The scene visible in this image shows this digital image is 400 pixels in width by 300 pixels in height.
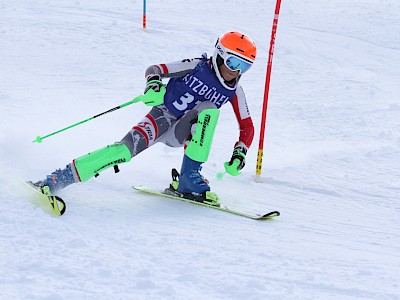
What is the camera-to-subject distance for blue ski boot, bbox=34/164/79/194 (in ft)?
13.8

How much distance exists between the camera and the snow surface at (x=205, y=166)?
312 centimetres

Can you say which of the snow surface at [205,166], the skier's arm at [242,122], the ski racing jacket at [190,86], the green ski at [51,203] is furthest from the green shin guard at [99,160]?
the skier's arm at [242,122]

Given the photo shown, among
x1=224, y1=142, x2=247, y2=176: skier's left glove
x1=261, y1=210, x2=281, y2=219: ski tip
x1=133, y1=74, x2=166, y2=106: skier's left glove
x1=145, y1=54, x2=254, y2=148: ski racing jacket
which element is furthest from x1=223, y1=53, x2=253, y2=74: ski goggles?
x1=261, y1=210, x2=281, y2=219: ski tip

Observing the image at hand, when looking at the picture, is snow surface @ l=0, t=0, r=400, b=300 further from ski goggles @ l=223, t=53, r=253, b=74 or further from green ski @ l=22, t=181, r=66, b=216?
ski goggles @ l=223, t=53, r=253, b=74

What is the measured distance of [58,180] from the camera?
4.23 m

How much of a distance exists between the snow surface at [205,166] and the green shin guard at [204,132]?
453mm

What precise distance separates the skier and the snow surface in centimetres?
34

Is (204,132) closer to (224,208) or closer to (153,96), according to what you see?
(153,96)

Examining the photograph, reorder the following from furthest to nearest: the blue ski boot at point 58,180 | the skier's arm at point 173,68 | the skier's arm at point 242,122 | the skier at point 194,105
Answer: the skier's arm at point 242,122
the skier's arm at point 173,68
the skier at point 194,105
the blue ski boot at point 58,180

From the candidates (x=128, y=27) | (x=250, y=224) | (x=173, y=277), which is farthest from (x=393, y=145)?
(x=128, y=27)

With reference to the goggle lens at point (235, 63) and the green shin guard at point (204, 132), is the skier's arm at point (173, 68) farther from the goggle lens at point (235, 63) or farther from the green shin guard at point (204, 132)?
the green shin guard at point (204, 132)

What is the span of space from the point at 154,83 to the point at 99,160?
0.75m

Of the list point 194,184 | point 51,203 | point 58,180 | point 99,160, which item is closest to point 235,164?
point 194,184

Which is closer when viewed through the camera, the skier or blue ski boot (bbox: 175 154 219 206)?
the skier
